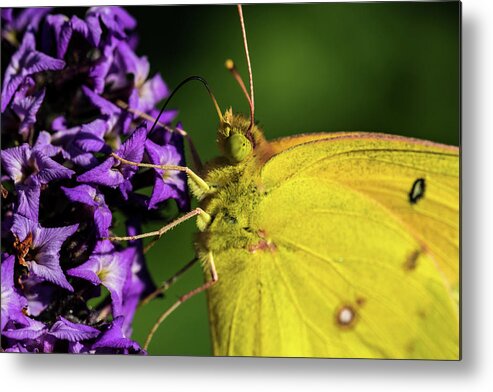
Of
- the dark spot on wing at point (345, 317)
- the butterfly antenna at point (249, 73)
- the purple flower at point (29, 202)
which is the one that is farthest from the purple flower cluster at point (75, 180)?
the dark spot on wing at point (345, 317)

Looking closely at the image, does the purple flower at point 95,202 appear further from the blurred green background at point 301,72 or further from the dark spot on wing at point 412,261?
the dark spot on wing at point 412,261

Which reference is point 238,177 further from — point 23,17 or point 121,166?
point 23,17

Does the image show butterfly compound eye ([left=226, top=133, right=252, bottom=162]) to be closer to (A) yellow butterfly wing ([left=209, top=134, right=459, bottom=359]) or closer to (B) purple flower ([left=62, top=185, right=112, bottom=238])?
(A) yellow butterfly wing ([left=209, top=134, right=459, bottom=359])

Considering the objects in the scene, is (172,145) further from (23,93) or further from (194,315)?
(194,315)

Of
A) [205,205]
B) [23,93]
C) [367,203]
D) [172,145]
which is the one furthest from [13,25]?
[367,203]

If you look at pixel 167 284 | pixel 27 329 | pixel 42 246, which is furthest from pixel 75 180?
pixel 167 284

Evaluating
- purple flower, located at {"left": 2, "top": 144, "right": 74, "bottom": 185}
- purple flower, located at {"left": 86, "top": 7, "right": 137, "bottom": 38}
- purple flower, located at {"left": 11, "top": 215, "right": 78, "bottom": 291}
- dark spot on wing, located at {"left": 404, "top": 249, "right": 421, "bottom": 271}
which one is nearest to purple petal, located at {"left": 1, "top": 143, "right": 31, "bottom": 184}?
purple flower, located at {"left": 2, "top": 144, "right": 74, "bottom": 185}
